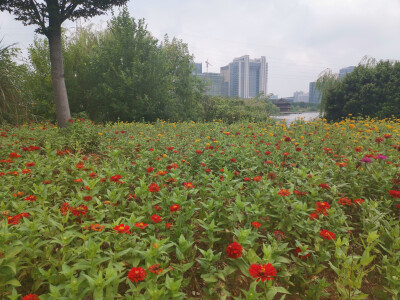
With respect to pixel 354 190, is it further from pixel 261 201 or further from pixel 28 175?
pixel 28 175

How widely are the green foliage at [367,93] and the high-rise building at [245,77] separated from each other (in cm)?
3061

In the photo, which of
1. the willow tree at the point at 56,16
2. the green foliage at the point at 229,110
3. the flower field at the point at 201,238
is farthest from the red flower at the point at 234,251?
the green foliage at the point at 229,110

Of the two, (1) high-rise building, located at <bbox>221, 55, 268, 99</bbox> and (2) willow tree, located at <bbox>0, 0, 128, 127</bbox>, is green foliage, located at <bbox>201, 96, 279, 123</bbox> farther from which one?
(1) high-rise building, located at <bbox>221, 55, 268, 99</bbox>

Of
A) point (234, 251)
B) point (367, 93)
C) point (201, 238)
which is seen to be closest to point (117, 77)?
point (201, 238)

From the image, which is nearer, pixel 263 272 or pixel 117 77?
pixel 263 272

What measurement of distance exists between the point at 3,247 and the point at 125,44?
11.1 metres

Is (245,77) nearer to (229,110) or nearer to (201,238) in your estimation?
(229,110)

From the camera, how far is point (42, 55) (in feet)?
37.4

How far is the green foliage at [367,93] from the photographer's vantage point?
11.9m

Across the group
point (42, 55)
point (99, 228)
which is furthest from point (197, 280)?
point (42, 55)

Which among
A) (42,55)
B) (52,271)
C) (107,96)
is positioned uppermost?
(42,55)

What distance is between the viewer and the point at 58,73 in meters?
6.62

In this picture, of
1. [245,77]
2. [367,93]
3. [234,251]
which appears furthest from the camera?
[245,77]

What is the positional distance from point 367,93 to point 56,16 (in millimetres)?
14327
